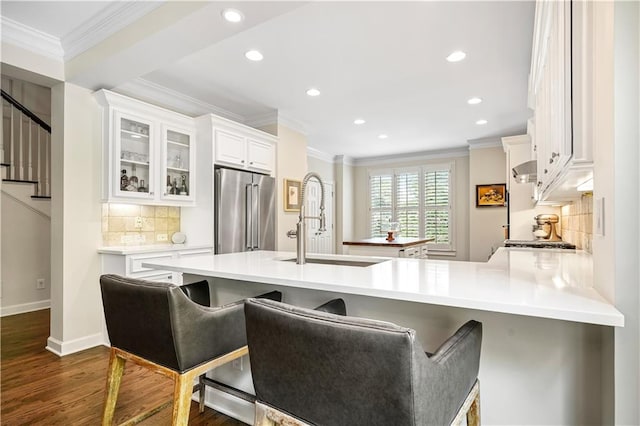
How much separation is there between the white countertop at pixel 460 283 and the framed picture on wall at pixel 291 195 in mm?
2787

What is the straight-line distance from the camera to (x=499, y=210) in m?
5.97

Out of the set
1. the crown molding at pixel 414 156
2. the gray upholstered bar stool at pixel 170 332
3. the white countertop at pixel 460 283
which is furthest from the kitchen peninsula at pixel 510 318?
the crown molding at pixel 414 156

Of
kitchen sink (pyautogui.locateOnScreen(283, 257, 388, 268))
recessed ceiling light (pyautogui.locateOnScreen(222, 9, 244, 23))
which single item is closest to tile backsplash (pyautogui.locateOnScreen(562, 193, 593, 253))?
kitchen sink (pyautogui.locateOnScreen(283, 257, 388, 268))

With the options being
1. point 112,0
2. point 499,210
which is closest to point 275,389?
point 112,0

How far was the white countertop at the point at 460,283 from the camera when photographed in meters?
0.95

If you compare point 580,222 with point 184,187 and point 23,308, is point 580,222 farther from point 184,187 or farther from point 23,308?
point 23,308

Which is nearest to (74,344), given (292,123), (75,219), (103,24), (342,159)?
(75,219)

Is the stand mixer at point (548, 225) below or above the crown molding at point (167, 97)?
below

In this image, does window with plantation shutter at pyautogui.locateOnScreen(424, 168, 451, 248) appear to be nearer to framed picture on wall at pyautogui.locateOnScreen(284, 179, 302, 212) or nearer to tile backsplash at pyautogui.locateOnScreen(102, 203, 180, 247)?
framed picture on wall at pyautogui.locateOnScreen(284, 179, 302, 212)

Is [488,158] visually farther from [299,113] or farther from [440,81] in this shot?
[299,113]

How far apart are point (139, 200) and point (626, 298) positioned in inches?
141

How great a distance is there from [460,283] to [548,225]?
Result: 3.66 metres

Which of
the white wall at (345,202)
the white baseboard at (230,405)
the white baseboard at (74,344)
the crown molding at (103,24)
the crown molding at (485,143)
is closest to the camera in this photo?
the white baseboard at (230,405)

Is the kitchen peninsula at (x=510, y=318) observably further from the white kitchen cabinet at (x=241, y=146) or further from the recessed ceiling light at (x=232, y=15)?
the white kitchen cabinet at (x=241, y=146)
